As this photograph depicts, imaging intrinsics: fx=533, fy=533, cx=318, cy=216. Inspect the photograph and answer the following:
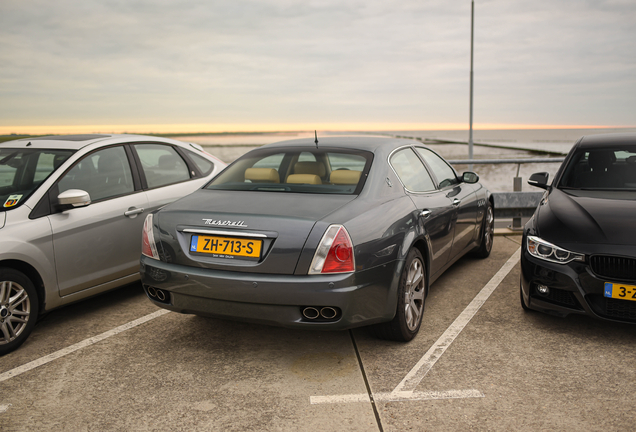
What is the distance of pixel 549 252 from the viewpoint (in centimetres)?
404

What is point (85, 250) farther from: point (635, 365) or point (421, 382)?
point (635, 365)

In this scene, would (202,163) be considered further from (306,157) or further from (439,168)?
(439,168)

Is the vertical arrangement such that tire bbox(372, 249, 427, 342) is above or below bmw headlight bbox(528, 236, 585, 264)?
below

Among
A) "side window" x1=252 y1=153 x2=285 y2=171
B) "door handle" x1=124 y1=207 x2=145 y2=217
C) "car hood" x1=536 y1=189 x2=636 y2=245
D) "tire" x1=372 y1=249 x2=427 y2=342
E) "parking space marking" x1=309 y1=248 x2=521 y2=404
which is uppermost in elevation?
"side window" x1=252 y1=153 x2=285 y2=171

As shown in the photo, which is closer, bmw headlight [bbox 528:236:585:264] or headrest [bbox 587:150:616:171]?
bmw headlight [bbox 528:236:585:264]

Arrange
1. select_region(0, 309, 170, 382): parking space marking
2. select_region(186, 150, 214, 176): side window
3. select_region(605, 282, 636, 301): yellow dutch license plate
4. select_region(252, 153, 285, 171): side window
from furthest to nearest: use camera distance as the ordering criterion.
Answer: select_region(186, 150, 214, 176): side window
select_region(252, 153, 285, 171): side window
select_region(605, 282, 636, 301): yellow dutch license plate
select_region(0, 309, 170, 382): parking space marking

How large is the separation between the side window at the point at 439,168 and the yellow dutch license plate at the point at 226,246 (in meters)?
2.26

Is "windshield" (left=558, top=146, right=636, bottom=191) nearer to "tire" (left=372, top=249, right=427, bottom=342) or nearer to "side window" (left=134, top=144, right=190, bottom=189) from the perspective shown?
"tire" (left=372, top=249, right=427, bottom=342)

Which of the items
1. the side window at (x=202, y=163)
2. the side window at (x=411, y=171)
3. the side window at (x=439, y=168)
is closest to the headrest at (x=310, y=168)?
the side window at (x=411, y=171)

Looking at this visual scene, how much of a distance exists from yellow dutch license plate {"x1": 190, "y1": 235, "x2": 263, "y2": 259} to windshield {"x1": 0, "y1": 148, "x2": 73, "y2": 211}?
167 cm

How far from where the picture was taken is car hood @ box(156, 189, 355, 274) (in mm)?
3201

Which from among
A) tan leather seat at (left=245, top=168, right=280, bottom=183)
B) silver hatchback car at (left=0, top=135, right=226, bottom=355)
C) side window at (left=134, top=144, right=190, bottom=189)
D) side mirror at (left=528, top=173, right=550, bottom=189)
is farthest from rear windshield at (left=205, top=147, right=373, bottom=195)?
side mirror at (left=528, top=173, right=550, bottom=189)

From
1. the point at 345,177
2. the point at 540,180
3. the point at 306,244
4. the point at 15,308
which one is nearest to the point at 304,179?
the point at 345,177

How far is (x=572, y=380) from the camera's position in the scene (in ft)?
10.8
